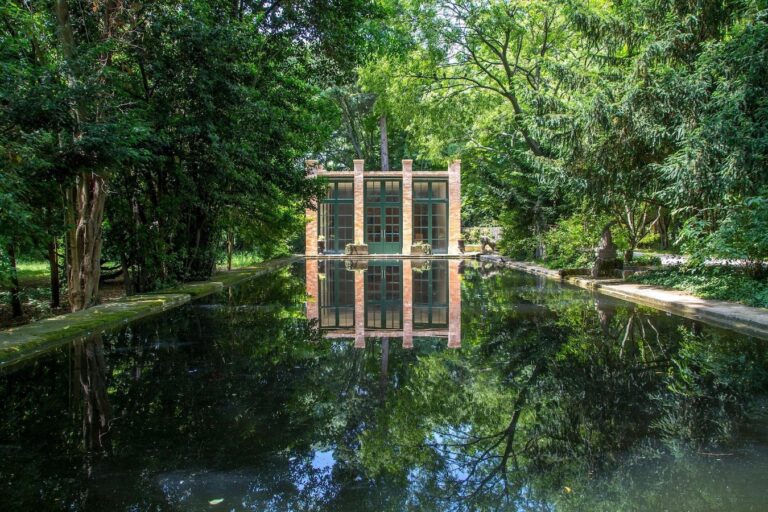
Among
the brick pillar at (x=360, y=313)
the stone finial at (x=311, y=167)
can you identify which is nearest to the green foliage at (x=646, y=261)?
the brick pillar at (x=360, y=313)

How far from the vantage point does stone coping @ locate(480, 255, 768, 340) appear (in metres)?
7.00

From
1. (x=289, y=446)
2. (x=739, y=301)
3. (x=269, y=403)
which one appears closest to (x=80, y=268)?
(x=269, y=403)

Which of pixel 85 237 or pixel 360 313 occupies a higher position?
pixel 85 237

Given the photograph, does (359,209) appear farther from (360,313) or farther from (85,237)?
(85,237)

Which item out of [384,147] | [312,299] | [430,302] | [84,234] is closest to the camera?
[84,234]

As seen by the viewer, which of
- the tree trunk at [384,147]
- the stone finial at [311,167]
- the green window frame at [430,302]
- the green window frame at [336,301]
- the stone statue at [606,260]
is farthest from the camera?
the tree trunk at [384,147]

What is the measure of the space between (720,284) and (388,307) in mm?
5775

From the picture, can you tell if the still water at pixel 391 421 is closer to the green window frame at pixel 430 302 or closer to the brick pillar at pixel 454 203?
the green window frame at pixel 430 302

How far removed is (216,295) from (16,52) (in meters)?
5.40

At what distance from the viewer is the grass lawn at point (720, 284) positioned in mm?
8734

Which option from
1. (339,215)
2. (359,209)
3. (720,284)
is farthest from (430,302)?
(339,215)

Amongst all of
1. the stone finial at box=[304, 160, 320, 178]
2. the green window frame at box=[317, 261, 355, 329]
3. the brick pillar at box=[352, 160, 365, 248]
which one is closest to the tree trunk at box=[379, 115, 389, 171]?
the brick pillar at box=[352, 160, 365, 248]

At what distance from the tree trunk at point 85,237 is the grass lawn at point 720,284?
9.98 m

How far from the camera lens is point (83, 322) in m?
6.84
